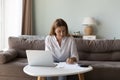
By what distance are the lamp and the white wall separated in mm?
198

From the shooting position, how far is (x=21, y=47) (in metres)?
3.90

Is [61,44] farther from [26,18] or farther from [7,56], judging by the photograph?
[26,18]

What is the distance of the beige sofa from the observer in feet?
10.5

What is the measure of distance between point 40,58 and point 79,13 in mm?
3806

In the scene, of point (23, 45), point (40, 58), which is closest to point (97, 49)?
point (23, 45)

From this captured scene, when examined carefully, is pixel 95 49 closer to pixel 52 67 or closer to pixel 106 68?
pixel 106 68

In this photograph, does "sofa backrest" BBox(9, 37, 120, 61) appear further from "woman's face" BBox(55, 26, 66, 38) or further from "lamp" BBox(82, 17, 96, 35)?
"lamp" BBox(82, 17, 96, 35)

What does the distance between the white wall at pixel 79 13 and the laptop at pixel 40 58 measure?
3.74 m

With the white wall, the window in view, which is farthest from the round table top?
the white wall

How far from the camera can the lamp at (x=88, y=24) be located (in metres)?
5.80

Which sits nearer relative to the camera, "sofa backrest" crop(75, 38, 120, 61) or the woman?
the woman

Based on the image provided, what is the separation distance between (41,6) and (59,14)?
→ 52cm

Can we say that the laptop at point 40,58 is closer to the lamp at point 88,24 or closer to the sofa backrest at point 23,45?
the sofa backrest at point 23,45

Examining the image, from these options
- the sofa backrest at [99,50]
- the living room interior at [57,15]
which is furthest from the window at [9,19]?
the sofa backrest at [99,50]
